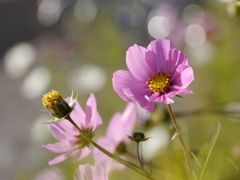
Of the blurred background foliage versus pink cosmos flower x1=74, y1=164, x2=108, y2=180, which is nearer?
pink cosmos flower x1=74, y1=164, x2=108, y2=180

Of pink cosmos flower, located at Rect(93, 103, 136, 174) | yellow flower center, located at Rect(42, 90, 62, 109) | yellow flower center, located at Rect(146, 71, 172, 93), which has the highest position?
yellow flower center, located at Rect(42, 90, 62, 109)

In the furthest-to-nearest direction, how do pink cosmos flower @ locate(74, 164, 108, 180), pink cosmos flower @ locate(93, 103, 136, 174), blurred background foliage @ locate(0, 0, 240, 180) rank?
blurred background foliage @ locate(0, 0, 240, 180)
pink cosmos flower @ locate(93, 103, 136, 174)
pink cosmos flower @ locate(74, 164, 108, 180)

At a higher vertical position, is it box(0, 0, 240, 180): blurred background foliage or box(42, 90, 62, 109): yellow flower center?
box(42, 90, 62, 109): yellow flower center

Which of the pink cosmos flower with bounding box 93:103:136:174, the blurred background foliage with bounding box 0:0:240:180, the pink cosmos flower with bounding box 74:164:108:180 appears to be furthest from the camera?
the blurred background foliage with bounding box 0:0:240:180

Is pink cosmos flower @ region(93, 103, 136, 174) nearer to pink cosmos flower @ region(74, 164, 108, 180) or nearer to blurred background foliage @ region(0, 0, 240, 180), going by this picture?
blurred background foliage @ region(0, 0, 240, 180)

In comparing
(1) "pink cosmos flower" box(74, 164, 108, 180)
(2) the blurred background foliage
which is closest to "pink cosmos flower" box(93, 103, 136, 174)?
(2) the blurred background foliage

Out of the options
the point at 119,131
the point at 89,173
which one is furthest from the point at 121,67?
the point at 89,173

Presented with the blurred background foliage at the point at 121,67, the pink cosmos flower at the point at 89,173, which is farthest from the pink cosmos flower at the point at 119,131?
the pink cosmos flower at the point at 89,173
